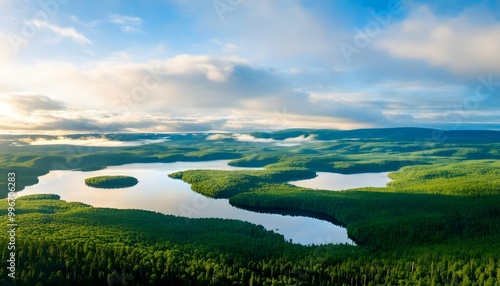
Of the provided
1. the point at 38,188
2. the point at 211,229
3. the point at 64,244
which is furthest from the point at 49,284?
the point at 38,188

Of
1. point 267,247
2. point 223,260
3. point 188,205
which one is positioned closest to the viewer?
point 223,260

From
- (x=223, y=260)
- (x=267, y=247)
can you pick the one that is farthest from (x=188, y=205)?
(x=223, y=260)

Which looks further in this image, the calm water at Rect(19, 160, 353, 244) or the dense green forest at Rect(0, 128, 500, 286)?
the calm water at Rect(19, 160, 353, 244)

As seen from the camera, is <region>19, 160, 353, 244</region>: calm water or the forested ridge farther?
<region>19, 160, 353, 244</region>: calm water

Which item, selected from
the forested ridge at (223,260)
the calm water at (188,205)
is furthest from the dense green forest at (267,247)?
the calm water at (188,205)

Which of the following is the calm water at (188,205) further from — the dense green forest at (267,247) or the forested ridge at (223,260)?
Answer: the forested ridge at (223,260)

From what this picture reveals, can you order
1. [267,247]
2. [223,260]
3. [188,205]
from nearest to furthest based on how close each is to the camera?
[223,260]
[267,247]
[188,205]

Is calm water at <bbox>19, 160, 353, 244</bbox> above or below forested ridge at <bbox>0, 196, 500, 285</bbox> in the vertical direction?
below

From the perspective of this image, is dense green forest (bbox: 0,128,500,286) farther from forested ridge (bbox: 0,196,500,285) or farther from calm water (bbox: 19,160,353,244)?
calm water (bbox: 19,160,353,244)

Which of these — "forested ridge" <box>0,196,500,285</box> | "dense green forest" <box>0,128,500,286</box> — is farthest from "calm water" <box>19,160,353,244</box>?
"forested ridge" <box>0,196,500,285</box>

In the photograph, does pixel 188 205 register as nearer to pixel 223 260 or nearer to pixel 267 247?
pixel 267 247

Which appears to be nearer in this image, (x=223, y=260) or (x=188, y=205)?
(x=223, y=260)

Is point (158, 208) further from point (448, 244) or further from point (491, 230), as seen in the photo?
point (491, 230)
